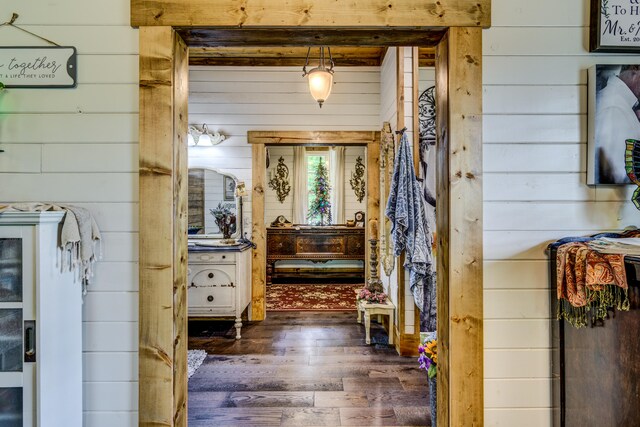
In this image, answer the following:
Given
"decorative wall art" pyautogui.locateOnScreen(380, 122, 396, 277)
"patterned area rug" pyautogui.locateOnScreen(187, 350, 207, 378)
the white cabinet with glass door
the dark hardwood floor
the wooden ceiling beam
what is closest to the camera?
the white cabinet with glass door

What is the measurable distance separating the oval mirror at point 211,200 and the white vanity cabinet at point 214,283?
589 millimetres

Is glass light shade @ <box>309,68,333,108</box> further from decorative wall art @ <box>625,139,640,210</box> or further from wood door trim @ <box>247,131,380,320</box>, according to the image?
decorative wall art @ <box>625,139,640,210</box>

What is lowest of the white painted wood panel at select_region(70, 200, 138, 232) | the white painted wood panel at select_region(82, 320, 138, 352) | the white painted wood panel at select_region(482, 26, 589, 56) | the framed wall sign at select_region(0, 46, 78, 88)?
the white painted wood panel at select_region(82, 320, 138, 352)

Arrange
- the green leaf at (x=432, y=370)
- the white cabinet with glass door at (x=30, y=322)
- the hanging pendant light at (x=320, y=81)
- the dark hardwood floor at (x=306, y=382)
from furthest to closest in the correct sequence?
the hanging pendant light at (x=320, y=81), the dark hardwood floor at (x=306, y=382), the green leaf at (x=432, y=370), the white cabinet with glass door at (x=30, y=322)

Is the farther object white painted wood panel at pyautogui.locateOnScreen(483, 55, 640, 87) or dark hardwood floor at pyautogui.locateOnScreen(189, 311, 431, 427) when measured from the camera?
dark hardwood floor at pyautogui.locateOnScreen(189, 311, 431, 427)

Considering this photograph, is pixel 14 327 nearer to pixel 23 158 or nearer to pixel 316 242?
pixel 23 158

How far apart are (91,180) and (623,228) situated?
2282 mm

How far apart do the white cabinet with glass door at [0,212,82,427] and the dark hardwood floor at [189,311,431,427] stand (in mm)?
1020

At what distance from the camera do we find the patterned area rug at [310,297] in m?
4.77

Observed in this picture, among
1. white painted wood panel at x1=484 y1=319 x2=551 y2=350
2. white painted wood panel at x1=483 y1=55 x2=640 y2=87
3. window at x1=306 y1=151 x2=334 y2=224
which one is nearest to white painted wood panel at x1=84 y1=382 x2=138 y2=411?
white painted wood panel at x1=484 y1=319 x2=551 y2=350

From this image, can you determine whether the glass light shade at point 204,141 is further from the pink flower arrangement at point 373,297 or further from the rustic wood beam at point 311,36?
the rustic wood beam at point 311,36

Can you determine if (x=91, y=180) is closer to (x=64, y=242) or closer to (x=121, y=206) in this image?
(x=121, y=206)

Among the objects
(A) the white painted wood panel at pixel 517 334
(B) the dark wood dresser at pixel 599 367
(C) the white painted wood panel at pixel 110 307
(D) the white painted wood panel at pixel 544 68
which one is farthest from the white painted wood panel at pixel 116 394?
(D) the white painted wood panel at pixel 544 68

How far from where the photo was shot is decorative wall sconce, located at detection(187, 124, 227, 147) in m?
4.16
